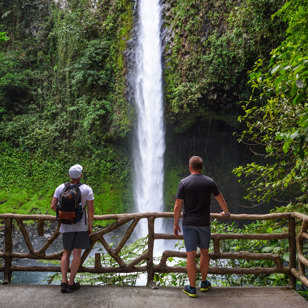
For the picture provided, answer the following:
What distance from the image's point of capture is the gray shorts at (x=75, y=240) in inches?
140

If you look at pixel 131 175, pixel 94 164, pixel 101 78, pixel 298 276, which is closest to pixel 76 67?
pixel 101 78

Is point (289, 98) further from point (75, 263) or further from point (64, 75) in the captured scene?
point (64, 75)

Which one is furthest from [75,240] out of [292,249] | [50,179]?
[50,179]

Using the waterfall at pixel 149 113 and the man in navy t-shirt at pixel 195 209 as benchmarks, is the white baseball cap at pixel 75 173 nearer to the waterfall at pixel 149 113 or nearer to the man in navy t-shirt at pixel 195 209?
the man in navy t-shirt at pixel 195 209

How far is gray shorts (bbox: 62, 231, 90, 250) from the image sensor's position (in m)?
3.56

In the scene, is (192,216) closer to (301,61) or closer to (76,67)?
(301,61)

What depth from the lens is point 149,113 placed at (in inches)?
518

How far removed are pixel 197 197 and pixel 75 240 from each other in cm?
151

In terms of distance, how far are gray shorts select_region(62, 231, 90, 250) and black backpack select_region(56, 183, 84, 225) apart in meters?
0.20

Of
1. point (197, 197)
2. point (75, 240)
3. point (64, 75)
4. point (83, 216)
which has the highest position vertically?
point (64, 75)

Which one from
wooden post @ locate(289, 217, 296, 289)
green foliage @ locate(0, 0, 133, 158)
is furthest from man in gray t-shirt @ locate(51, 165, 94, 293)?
green foliage @ locate(0, 0, 133, 158)

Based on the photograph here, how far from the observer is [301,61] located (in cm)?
256

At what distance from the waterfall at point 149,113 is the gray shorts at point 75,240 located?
921cm

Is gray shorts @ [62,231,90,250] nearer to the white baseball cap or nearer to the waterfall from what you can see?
the white baseball cap
